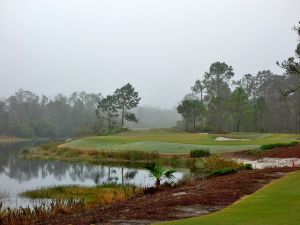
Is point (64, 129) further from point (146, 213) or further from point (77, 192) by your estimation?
point (146, 213)

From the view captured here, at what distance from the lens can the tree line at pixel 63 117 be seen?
370ft

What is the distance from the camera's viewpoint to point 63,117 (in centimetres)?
17462

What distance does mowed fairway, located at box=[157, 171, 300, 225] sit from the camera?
38.5 feet

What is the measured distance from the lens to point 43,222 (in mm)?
15609

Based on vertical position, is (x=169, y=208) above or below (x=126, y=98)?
below

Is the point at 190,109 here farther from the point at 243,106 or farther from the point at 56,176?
the point at 56,176

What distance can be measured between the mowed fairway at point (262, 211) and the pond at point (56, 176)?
43.3ft

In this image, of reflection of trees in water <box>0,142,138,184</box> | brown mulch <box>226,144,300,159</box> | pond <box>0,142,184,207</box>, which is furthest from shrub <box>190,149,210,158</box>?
reflection of trees in water <box>0,142,138,184</box>

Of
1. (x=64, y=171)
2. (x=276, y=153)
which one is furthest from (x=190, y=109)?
(x=276, y=153)

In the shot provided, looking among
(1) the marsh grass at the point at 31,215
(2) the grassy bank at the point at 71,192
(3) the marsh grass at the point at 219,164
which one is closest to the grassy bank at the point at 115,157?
(3) the marsh grass at the point at 219,164

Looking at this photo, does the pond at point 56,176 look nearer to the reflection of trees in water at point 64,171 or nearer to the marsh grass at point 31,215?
the reflection of trees in water at point 64,171

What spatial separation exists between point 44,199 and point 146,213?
42.0 ft

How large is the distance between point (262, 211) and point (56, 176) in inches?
1150

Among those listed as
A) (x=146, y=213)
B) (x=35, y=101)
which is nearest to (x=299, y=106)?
(x=146, y=213)
